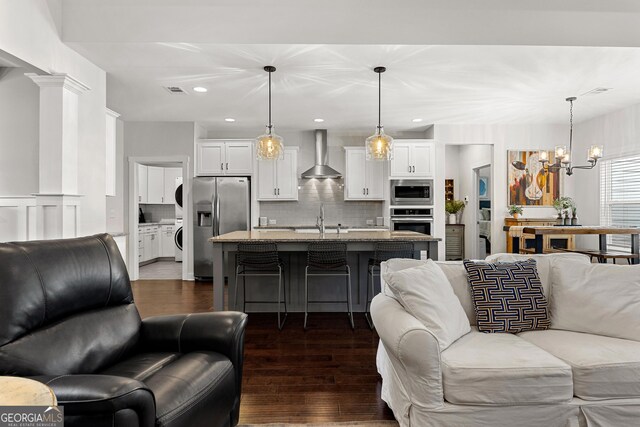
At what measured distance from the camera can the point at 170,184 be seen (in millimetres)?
8703

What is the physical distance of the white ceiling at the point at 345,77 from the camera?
129 inches

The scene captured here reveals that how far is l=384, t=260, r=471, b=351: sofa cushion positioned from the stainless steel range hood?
169 inches

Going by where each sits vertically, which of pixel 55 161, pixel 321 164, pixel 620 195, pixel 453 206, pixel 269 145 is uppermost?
pixel 321 164

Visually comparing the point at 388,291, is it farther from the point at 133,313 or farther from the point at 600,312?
the point at 133,313

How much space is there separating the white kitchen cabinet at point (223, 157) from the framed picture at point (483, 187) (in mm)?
4446

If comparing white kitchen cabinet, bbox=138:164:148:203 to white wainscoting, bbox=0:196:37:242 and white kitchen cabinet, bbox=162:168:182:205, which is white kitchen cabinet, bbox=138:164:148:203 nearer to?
white kitchen cabinet, bbox=162:168:182:205

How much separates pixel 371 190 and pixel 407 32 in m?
3.50

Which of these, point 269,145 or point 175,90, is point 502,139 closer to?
point 269,145

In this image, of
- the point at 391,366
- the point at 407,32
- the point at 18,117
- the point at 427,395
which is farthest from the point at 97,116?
the point at 427,395

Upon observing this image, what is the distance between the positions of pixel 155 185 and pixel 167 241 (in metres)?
1.31

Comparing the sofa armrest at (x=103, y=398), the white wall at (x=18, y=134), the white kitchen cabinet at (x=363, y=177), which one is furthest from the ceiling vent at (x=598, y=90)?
the white wall at (x=18, y=134)

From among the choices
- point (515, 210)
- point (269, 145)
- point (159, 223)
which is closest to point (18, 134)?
point (269, 145)

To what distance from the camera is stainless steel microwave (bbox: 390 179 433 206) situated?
20.6 ft

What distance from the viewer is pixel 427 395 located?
166 cm
